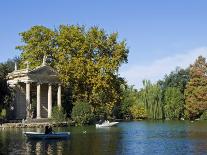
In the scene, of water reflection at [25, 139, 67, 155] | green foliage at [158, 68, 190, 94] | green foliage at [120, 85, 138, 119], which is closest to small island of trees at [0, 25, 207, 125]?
water reflection at [25, 139, 67, 155]

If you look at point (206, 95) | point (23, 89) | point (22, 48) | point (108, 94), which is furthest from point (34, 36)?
point (206, 95)

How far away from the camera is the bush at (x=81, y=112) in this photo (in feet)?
244

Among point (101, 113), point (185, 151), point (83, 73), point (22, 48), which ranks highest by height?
point (22, 48)

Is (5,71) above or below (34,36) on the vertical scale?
below

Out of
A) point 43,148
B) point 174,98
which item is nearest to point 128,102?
point 174,98

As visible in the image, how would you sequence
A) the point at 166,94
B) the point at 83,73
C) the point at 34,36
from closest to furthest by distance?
the point at 83,73 < the point at 34,36 < the point at 166,94

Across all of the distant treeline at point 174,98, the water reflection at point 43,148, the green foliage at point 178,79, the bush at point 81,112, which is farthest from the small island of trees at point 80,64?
the green foliage at point 178,79

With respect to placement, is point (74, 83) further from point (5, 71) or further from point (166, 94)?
point (166, 94)

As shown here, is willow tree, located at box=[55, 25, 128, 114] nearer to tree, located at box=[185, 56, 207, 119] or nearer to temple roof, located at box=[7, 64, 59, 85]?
temple roof, located at box=[7, 64, 59, 85]

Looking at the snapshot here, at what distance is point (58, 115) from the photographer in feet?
244

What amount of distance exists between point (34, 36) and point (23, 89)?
9.50 metres

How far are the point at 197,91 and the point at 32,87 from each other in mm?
40750

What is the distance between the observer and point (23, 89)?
79625mm

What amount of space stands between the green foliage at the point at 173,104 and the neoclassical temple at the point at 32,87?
132 ft
